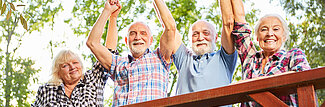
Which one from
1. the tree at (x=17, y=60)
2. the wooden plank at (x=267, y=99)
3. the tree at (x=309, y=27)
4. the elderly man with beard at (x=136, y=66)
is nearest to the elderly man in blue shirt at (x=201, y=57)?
the elderly man with beard at (x=136, y=66)

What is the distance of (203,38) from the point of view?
3131mm

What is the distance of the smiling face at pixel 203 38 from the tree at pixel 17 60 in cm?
963

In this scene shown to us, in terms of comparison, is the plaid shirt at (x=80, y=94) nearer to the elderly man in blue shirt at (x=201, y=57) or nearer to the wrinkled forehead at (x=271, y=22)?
the elderly man in blue shirt at (x=201, y=57)

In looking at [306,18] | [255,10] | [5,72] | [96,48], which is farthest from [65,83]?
[5,72]

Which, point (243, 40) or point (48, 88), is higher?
point (243, 40)

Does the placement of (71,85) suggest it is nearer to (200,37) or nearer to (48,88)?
(48,88)

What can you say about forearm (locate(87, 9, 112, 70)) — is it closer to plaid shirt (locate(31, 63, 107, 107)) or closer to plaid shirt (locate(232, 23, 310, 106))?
plaid shirt (locate(31, 63, 107, 107))

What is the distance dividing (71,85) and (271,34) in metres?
1.62

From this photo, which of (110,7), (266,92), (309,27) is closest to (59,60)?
(110,7)

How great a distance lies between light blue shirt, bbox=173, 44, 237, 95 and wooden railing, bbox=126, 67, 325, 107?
0.93m

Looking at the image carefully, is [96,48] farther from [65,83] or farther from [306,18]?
[306,18]

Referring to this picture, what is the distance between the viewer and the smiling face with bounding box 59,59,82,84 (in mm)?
3500

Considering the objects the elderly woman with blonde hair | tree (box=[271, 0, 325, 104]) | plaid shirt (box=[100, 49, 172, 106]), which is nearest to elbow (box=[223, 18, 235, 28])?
plaid shirt (box=[100, 49, 172, 106])

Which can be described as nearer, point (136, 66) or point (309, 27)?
point (136, 66)
